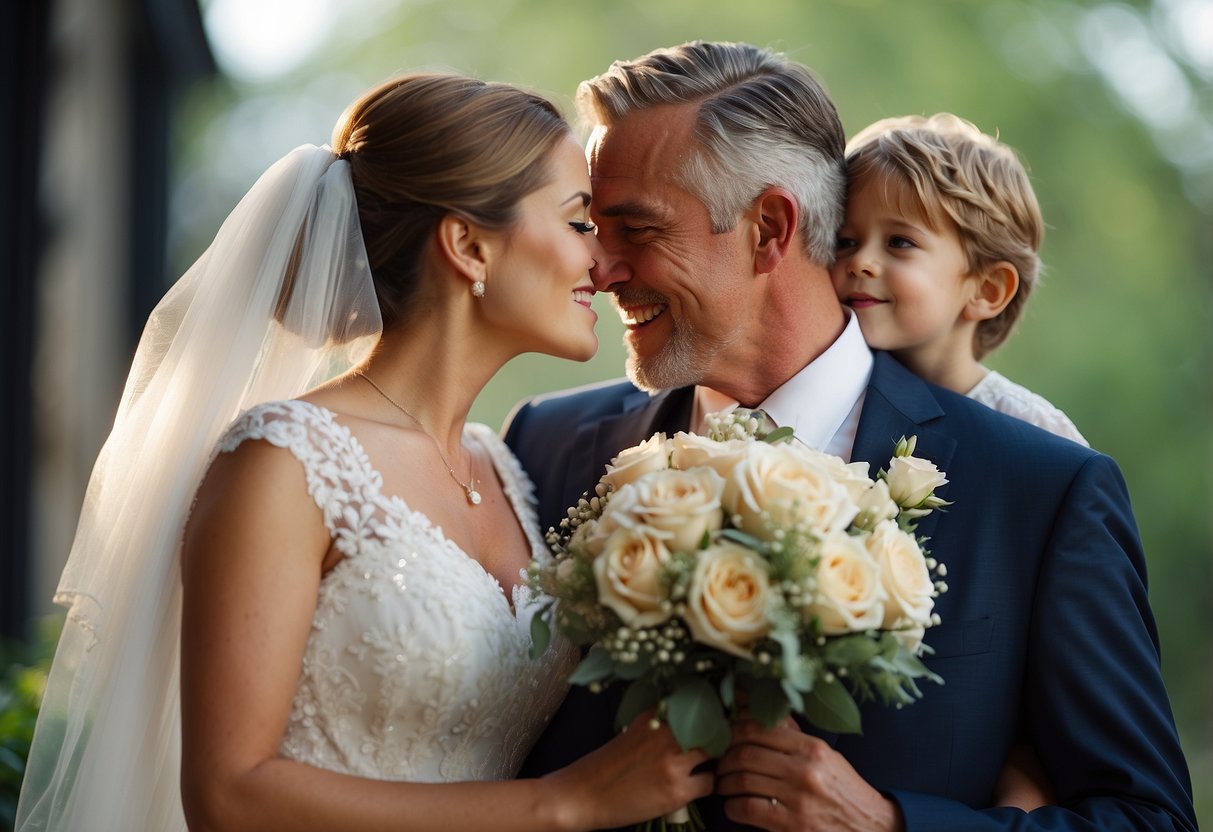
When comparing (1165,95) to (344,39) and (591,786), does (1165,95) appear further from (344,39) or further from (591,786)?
(591,786)

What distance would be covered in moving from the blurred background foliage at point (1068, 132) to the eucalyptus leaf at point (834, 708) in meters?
9.51

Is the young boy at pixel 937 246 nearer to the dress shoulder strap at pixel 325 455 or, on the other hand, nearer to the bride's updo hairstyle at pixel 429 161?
the bride's updo hairstyle at pixel 429 161

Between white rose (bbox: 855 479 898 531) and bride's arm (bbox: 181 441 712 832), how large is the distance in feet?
1.73

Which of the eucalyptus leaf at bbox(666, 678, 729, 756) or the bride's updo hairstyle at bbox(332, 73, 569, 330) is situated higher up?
the bride's updo hairstyle at bbox(332, 73, 569, 330)

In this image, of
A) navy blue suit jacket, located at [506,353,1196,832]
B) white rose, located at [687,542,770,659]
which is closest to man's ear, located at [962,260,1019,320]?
navy blue suit jacket, located at [506,353,1196,832]

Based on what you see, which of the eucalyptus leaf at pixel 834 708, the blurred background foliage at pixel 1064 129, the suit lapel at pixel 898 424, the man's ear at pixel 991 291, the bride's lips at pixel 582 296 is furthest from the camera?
the blurred background foliage at pixel 1064 129

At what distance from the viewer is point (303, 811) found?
229 centimetres

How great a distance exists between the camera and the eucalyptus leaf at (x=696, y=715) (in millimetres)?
2125

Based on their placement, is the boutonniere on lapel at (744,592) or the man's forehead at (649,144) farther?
the man's forehead at (649,144)

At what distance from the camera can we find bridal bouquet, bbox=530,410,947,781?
6.66ft

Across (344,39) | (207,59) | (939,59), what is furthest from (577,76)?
(207,59)

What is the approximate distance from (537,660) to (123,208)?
22.0 ft

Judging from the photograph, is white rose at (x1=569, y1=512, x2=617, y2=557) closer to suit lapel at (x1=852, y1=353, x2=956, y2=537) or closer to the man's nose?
suit lapel at (x1=852, y1=353, x2=956, y2=537)

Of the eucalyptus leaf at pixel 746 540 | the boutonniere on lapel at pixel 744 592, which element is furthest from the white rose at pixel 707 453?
the eucalyptus leaf at pixel 746 540
